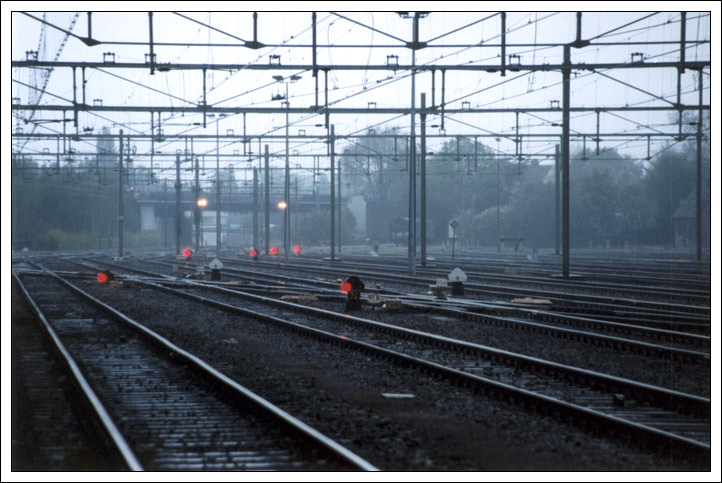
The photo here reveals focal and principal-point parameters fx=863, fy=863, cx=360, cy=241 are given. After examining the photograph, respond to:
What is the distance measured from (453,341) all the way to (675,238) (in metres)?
65.7

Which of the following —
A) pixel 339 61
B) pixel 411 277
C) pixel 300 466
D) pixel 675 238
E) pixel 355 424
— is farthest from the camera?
pixel 675 238

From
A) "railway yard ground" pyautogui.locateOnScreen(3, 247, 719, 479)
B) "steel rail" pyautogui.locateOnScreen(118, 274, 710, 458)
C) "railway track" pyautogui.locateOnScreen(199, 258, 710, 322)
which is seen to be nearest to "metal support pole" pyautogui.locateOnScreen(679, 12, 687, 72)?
"railway track" pyautogui.locateOnScreen(199, 258, 710, 322)

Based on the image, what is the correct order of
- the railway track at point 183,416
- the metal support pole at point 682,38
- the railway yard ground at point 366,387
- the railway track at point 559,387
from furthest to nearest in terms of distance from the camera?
the metal support pole at point 682,38 < the railway track at point 559,387 < the railway yard ground at point 366,387 < the railway track at point 183,416

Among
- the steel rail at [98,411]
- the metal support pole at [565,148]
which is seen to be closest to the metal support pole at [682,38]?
the metal support pole at [565,148]

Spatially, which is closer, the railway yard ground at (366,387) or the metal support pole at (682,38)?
the railway yard ground at (366,387)

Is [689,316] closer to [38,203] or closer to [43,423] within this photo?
[43,423]

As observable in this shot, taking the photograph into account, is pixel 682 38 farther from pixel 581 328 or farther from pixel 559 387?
pixel 559 387

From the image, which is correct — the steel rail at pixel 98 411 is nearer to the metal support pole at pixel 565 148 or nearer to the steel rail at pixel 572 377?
the steel rail at pixel 572 377

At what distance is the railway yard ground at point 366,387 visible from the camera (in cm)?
709

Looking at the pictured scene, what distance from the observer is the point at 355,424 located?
827 centimetres

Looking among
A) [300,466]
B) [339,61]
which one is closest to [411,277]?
[339,61]

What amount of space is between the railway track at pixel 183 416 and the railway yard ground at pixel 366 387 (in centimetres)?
3

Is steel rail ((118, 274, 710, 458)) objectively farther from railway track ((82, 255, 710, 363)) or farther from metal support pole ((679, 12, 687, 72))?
metal support pole ((679, 12, 687, 72))

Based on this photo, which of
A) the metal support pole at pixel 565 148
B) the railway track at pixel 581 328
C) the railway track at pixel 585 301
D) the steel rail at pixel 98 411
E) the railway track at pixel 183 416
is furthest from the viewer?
the metal support pole at pixel 565 148
